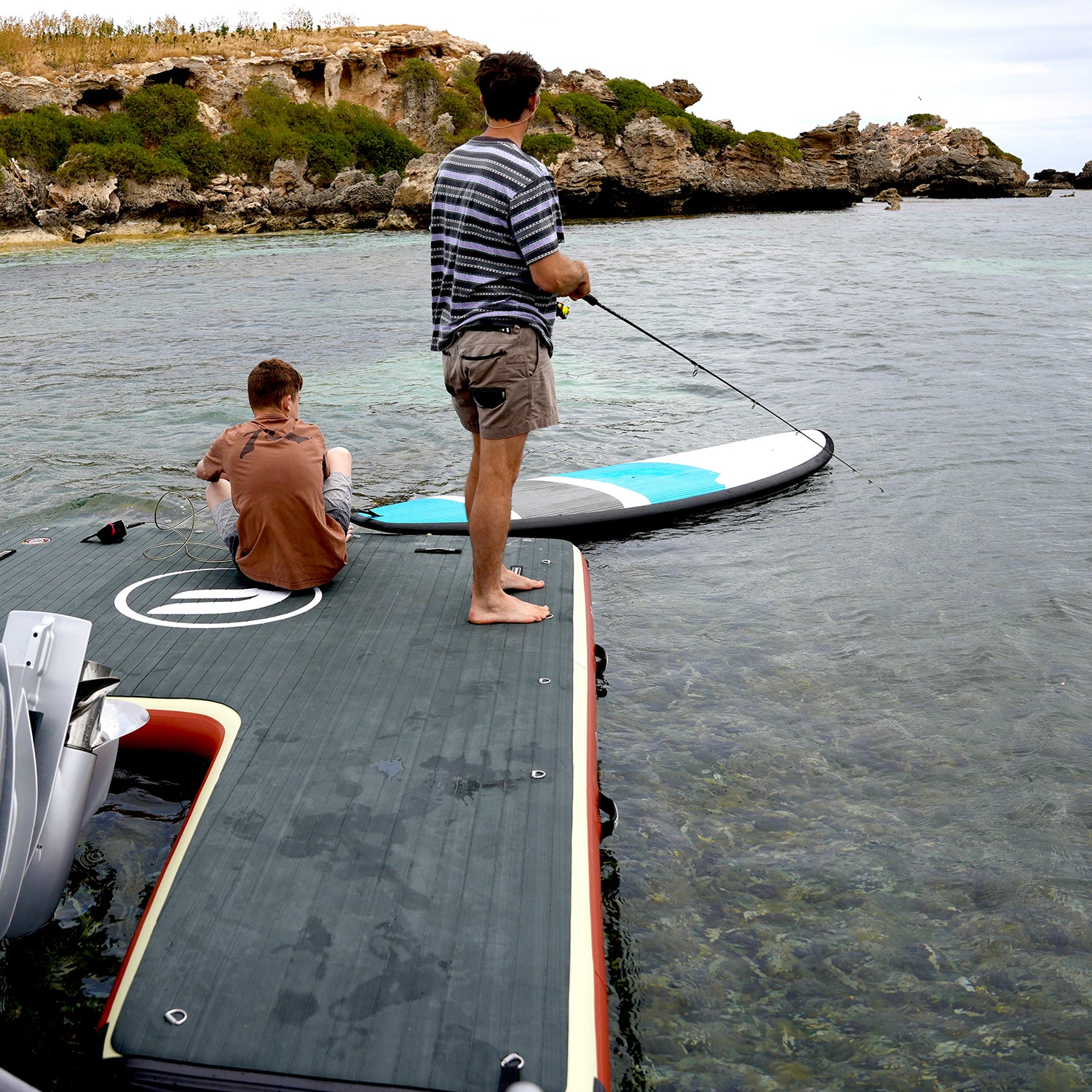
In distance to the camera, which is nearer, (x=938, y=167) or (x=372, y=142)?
(x=372, y=142)

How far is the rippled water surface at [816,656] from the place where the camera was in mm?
2654

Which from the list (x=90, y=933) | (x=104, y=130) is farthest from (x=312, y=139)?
(x=90, y=933)

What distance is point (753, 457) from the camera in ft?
24.5

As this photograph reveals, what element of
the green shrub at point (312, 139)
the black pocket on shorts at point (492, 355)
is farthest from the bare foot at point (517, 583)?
the green shrub at point (312, 139)

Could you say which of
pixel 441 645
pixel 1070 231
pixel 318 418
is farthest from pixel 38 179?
pixel 441 645

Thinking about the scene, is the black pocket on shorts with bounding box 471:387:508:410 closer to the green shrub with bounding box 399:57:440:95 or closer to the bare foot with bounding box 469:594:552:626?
the bare foot with bounding box 469:594:552:626

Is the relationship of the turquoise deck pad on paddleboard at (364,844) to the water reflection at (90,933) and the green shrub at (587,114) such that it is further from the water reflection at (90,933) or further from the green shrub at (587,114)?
the green shrub at (587,114)

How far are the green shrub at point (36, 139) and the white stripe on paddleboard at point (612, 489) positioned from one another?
41.9 metres

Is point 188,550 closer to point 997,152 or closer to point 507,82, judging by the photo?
point 507,82

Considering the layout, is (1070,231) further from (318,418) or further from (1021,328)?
(318,418)

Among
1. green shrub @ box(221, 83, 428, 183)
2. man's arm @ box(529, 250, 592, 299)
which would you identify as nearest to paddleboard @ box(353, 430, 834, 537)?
man's arm @ box(529, 250, 592, 299)

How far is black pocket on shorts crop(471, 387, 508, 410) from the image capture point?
362 centimetres

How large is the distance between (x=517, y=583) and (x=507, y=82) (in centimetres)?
195

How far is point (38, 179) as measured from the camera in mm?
39188
